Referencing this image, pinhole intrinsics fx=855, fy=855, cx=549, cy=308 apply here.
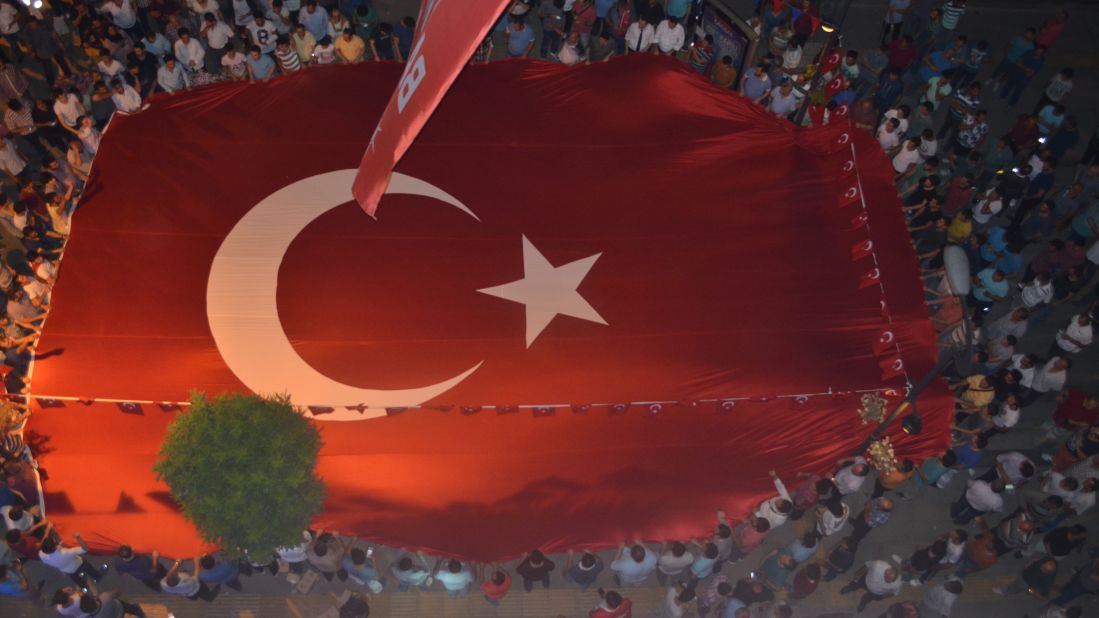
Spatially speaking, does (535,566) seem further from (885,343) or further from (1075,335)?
(1075,335)

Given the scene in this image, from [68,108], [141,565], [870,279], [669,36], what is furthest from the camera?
[669,36]

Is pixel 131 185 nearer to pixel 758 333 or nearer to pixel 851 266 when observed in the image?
pixel 758 333

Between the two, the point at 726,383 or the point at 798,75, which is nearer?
the point at 726,383

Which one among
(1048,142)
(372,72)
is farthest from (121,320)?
(1048,142)

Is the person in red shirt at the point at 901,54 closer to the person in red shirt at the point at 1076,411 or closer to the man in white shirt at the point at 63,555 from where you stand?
the person in red shirt at the point at 1076,411

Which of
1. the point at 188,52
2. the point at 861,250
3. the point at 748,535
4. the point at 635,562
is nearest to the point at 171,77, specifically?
the point at 188,52

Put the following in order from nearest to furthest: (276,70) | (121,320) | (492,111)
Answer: (121,320) → (492,111) → (276,70)
